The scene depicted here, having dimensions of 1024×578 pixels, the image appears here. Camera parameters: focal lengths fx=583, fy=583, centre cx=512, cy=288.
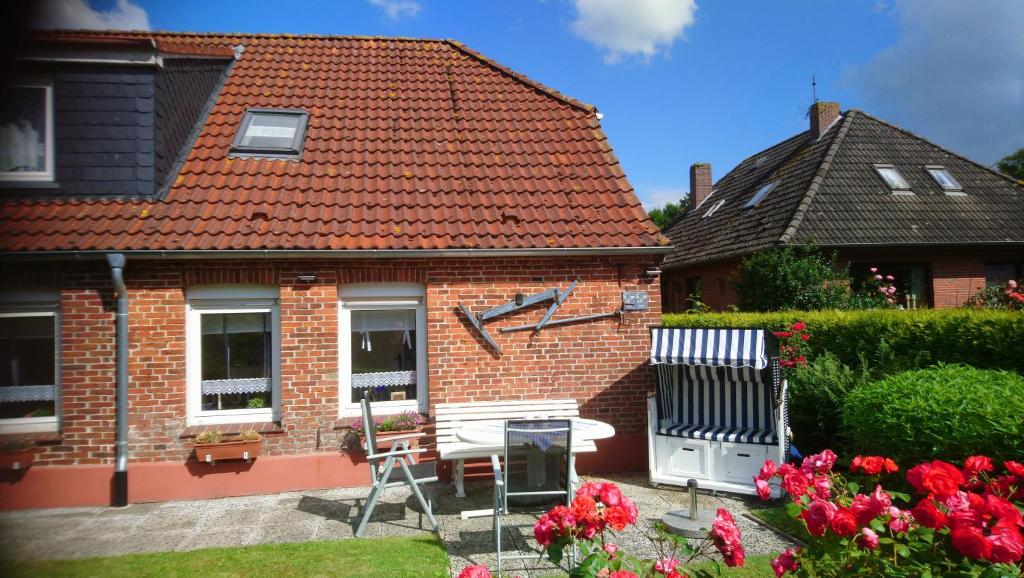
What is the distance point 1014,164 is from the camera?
4059 centimetres

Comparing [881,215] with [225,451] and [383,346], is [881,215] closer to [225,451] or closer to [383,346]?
[383,346]

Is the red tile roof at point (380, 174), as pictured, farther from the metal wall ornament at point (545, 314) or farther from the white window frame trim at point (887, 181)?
the white window frame trim at point (887, 181)

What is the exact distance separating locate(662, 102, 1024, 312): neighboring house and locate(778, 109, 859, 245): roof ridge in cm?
3

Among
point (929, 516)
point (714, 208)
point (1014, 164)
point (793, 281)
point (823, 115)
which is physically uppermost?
point (1014, 164)

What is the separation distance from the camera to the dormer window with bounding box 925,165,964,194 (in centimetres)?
1514

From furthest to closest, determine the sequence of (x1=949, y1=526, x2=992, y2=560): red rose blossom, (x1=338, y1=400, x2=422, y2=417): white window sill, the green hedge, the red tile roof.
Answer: (x1=338, y1=400, x2=422, y2=417): white window sill < the red tile roof < the green hedge < (x1=949, y1=526, x2=992, y2=560): red rose blossom

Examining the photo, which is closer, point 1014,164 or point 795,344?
point 795,344

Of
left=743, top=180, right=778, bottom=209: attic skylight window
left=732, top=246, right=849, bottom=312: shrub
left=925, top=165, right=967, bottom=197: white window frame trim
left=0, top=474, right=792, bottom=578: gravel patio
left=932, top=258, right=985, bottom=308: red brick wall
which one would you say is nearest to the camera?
left=0, top=474, right=792, bottom=578: gravel patio

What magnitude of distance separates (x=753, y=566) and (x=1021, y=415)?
2441 millimetres

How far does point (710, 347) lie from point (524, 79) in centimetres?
618

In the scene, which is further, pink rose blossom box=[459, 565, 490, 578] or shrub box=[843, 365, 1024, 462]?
shrub box=[843, 365, 1024, 462]

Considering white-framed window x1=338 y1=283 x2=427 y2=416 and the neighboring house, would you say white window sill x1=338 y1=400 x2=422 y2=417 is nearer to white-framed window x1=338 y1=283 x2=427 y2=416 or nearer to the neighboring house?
white-framed window x1=338 y1=283 x2=427 y2=416

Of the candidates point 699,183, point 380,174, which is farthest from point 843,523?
point 699,183

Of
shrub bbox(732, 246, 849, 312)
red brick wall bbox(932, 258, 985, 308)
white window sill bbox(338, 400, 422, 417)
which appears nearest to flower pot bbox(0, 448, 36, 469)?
white window sill bbox(338, 400, 422, 417)
